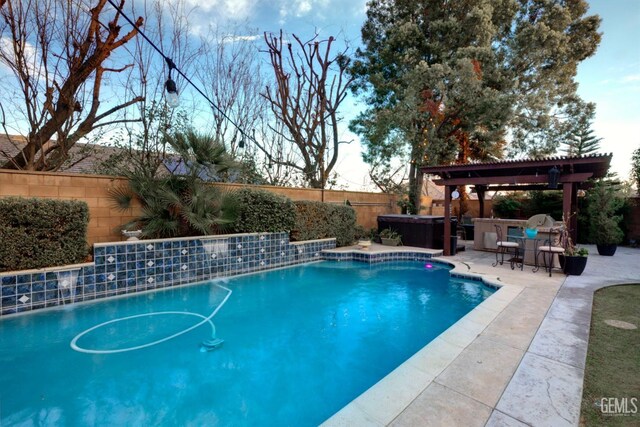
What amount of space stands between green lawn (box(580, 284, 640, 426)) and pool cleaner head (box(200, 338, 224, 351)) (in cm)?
349

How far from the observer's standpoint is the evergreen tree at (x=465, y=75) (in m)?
12.2

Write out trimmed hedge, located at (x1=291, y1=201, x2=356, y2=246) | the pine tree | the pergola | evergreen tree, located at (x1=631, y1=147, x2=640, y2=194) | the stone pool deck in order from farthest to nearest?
the pine tree → evergreen tree, located at (x1=631, y1=147, x2=640, y2=194) → trimmed hedge, located at (x1=291, y1=201, x2=356, y2=246) → the pergola → the stone pool deck

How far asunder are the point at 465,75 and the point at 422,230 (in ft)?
20.0

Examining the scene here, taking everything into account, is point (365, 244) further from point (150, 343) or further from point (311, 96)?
point (311, 96)

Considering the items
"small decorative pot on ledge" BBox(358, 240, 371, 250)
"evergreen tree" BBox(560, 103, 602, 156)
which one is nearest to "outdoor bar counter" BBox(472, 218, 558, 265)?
"small decorative pot on ledge" BBox(358, 240, 371, 250)

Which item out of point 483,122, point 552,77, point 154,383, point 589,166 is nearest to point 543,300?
point 589,166

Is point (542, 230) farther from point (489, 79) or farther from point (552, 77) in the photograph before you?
point (552, 77)

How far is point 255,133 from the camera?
11.4 m

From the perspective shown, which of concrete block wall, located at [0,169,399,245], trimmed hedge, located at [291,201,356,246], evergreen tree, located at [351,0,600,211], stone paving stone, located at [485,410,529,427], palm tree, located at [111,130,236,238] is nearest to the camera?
stone paving stone, located at [485,410,529,427]

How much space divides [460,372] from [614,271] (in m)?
7.19

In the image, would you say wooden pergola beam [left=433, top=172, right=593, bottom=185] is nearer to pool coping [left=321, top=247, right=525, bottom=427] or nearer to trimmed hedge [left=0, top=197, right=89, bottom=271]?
pool coping [left=321, top=247, right=525, bottom=427]

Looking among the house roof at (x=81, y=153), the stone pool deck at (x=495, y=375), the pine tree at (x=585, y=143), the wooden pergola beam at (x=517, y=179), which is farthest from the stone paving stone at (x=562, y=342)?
the pine tree at (x=585, y=143)

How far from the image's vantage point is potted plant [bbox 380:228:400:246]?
1103 centimetres

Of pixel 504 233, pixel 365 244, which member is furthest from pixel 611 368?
pixel 504 233
